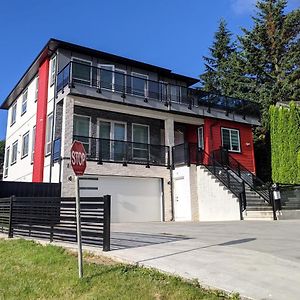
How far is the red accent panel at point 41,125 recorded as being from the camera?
2202 centimetres

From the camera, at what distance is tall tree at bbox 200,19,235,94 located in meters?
43.3

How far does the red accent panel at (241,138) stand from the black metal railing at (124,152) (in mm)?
3606

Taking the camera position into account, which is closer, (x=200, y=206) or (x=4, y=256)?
(x=4, y=256)

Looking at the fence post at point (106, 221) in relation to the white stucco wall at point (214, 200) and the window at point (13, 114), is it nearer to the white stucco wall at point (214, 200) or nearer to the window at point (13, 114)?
the white stucco wall at point (214, 200)

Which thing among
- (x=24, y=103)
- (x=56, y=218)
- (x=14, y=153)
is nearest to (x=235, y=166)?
(x=24, y=103)

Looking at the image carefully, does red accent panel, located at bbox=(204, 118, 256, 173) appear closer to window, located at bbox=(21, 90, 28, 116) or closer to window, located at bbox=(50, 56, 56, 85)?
window, located at bbox=(50, 56, 56, 85)

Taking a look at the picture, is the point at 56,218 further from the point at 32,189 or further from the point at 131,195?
the point at 131,195

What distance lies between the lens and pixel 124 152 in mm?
21453

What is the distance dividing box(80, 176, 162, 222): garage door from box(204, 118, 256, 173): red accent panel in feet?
16.2

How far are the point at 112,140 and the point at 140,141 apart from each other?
2.79 meters

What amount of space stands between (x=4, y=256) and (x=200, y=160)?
49.1ft

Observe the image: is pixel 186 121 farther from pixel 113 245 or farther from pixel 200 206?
pixel 113 245

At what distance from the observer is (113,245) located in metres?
9.48

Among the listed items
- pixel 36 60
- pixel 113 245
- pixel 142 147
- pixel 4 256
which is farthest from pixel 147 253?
pixel 36 60
